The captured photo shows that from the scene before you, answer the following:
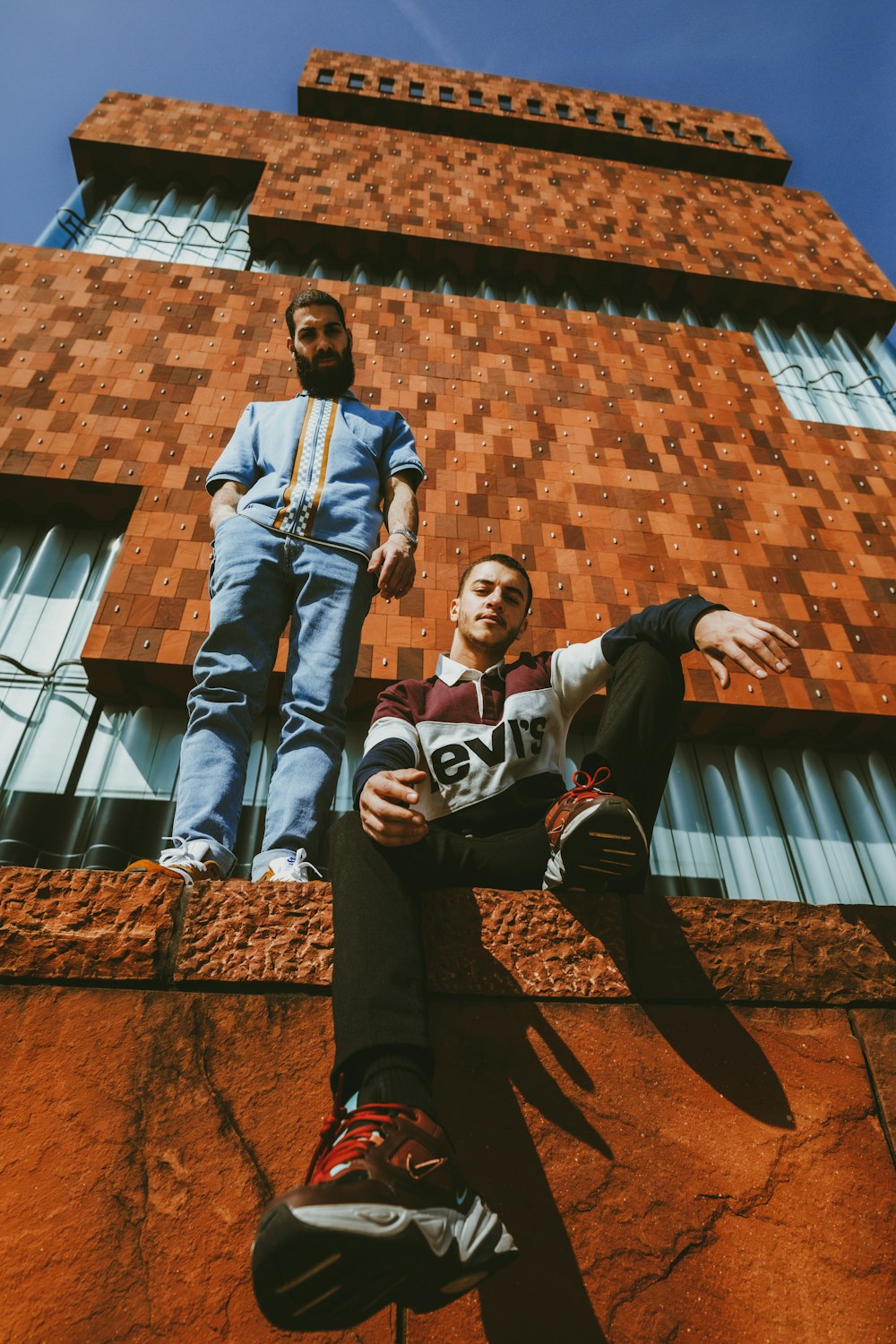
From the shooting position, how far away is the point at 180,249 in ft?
22.3

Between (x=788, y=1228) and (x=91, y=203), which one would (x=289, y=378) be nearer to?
(x=91, y=203)

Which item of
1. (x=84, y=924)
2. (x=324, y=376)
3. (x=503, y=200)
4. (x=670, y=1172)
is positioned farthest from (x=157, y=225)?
(x=670, y=1172)

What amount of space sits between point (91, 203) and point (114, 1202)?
8676 millimetres

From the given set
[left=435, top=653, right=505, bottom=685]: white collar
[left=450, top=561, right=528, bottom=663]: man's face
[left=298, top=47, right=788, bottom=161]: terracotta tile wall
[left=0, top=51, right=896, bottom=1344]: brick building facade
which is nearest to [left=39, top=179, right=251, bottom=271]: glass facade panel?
[left=0, top=51, right=896, bottom=1344]: brick building facade

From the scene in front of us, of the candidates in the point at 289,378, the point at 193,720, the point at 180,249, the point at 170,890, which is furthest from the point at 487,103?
the point at 170,890

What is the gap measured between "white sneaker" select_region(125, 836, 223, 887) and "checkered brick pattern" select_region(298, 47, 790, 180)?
32.2 ft

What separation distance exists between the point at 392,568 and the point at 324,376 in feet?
3.42

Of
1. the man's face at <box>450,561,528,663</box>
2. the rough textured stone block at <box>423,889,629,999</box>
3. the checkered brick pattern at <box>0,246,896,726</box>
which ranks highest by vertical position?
the checkered brick pattern at <box>0,246,896,726</box>

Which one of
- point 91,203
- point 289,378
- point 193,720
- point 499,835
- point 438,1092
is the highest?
point 91,203

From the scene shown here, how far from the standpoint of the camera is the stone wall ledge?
1.56 metres

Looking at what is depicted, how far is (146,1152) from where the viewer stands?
1351 millimetres

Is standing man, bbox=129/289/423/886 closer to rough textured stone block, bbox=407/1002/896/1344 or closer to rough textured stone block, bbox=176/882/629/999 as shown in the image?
rough textured stone block, bbox=176/882/629/999

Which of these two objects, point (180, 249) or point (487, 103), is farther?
point (487, 103)

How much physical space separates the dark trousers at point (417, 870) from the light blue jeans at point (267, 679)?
50cm
